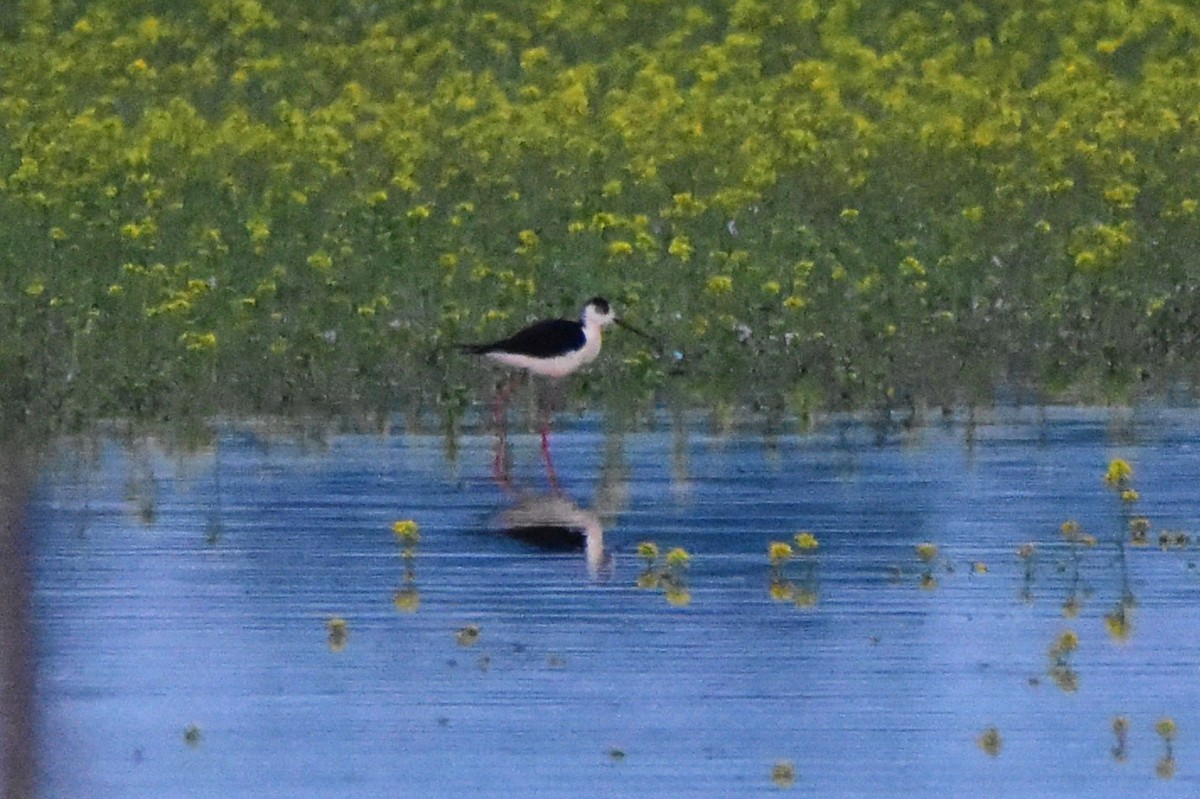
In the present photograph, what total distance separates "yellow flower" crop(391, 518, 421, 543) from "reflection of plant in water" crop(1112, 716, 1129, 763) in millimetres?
3483

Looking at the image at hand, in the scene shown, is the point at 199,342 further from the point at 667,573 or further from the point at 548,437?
the point at 667,573

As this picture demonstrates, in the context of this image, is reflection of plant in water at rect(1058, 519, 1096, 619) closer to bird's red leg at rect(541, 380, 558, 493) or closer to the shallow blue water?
the shallow blue water

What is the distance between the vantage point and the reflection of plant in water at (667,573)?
1216 centimetres

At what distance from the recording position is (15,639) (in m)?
11.7

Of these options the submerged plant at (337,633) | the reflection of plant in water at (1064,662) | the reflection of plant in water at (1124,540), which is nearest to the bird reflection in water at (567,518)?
the submerged plant at (337,633)

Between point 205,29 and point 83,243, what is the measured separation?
11115 millimetres

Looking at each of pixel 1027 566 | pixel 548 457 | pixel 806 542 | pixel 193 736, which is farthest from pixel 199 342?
pixel 193 736

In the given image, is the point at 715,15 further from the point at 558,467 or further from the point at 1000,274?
the point at 558,467

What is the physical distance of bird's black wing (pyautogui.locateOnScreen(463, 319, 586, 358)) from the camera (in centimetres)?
1733

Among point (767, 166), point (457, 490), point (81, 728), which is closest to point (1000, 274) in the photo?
point (767, 166)

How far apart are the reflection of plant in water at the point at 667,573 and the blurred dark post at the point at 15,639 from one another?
1.98m

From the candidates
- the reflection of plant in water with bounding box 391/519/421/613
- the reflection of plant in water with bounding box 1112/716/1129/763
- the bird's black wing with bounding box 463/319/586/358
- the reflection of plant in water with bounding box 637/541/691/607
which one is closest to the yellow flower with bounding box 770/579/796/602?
the reflection of plant in water with bounding box 637/541/691/607

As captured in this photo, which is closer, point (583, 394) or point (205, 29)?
point (583, 394)

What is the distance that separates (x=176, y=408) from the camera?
55.6 feet
